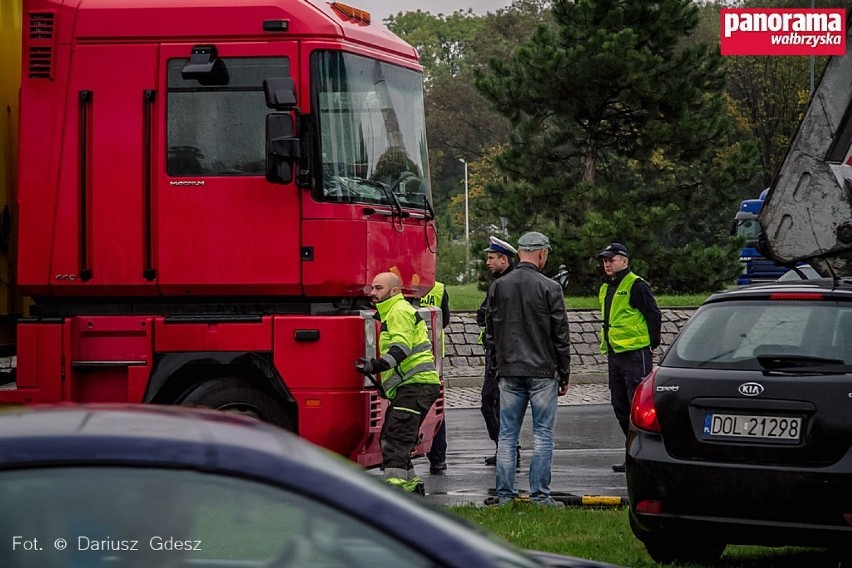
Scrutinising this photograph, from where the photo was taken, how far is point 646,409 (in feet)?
23.1

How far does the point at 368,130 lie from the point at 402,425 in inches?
80.1

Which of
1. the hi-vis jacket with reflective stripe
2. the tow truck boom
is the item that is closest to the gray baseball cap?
the hi-vis jacket with reflective stripe

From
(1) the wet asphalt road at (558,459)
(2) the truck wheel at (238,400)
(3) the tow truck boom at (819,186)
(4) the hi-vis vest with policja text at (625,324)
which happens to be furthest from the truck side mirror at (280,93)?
(3) the tow truck boom at (819,186)

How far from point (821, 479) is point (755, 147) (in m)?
26.1

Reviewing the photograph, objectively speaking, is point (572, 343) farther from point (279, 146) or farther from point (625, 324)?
point (279, 146)

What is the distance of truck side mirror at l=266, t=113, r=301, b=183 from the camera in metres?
8.87

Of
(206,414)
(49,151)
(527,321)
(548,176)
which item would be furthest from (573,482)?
(548,176)

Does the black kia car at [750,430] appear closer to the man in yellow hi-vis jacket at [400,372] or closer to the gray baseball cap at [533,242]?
the man in yellow hi-vis jacket at [400,372]

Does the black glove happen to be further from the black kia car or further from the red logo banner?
the red logo banner

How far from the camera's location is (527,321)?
31.8 ft

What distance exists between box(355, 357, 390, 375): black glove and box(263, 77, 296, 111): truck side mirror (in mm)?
1733

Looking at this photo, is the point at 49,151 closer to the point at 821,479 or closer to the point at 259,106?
the point at 259,106

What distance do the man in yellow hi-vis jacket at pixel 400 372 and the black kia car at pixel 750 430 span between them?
2.32 meters

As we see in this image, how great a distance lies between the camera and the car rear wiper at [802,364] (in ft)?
21.9
